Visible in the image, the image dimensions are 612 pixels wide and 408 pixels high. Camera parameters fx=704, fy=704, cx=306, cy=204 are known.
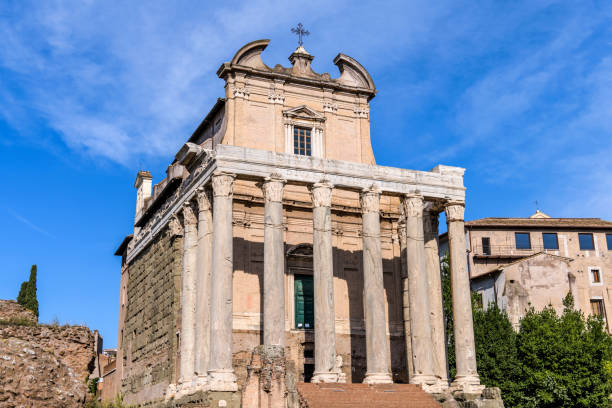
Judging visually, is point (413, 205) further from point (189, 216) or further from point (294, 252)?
point (189, 216)

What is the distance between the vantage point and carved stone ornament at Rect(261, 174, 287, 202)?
25.3 meters

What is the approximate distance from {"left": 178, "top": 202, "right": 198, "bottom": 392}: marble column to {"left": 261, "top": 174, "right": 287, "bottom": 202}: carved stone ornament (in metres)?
3.97

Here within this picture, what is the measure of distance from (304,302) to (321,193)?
5.40 metres

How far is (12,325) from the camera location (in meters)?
19.4

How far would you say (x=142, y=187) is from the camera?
131ft

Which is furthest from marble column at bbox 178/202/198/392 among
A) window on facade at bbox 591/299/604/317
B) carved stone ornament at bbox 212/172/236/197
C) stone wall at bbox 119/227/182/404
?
window on facade at bbox 591/299/604/317

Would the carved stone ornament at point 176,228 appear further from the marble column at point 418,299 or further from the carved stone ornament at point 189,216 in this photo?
the marble column at point 418,299

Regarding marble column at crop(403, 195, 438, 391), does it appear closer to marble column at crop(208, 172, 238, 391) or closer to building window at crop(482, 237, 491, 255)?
marble column at crop(208, 172, 238, 391)

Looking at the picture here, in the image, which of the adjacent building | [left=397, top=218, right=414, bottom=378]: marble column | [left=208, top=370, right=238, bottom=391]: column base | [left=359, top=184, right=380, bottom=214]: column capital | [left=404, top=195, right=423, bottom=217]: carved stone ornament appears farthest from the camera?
the adjacent building

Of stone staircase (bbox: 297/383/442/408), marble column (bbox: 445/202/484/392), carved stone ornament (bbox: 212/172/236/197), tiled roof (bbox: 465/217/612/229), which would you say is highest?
tiled roof (bbox: 465/217/612/229)

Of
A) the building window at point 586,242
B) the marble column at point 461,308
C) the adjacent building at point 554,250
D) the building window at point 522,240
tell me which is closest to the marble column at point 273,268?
the marble column at point 461,308

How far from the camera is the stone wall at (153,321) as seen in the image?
2934 cm

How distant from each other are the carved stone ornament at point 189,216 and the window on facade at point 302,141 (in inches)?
220

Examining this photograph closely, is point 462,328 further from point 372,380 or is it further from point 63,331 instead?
point 63,331
